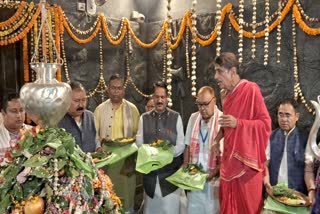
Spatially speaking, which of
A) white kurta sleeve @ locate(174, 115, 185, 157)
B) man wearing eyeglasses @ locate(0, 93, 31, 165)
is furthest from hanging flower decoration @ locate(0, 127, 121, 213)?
white kurta sleeve @ locate(174, 115, 185, 157)

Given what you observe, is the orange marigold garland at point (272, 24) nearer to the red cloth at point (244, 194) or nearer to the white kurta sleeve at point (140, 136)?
the white kurta sleeve at point (140, 136)

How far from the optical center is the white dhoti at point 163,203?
13.7 feet

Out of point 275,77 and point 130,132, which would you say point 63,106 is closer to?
point 130,132

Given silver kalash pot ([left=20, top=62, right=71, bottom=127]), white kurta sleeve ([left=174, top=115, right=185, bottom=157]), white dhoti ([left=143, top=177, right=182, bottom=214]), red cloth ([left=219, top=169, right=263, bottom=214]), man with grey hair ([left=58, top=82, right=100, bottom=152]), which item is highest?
silver kalash pot ([left=20, top=62, right=71, bottom=127])

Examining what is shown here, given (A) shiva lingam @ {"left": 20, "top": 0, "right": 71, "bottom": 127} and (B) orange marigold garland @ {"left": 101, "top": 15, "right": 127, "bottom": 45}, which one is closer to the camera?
(A) shiva lingam @ {"left": 20, "top": 0, "right": 71, "bottom": 127}

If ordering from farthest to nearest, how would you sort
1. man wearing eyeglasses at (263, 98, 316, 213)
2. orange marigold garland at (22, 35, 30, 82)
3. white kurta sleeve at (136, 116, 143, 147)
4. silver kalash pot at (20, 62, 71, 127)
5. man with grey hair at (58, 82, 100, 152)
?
orange marigold garland at (22, 35, 30, 82) → white kurta sleeve at (136, 116, 143, 147) → man with grey hair at (58, 82, 100, 152) → man wearing eyeglasses at (263, 98, 316, 213) → silver kalash pot at (20, 62, 71, 127)

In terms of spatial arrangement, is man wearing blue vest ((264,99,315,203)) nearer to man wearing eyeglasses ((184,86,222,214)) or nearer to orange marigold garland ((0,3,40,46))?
man wearing eyeglasses ((184,86,222,214))

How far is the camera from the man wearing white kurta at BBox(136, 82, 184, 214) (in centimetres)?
412

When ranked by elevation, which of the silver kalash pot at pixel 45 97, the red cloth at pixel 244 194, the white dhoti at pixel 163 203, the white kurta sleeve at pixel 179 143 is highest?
the silver kalash pot at pixel 45 97

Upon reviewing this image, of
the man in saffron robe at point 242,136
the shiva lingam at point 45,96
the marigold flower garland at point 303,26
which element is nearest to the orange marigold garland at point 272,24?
the marigold flower garland at point 303,26

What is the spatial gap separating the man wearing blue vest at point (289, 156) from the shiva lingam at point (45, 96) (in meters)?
2.35

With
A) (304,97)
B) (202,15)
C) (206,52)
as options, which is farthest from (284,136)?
(202,15)

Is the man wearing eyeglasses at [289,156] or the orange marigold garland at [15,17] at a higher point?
the orange marigold garland at [15,17]

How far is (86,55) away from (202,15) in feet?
5.08
